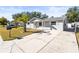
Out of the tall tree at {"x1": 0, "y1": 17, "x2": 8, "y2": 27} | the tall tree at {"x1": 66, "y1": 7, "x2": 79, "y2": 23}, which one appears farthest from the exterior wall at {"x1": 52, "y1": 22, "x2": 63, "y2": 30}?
the tall tree at {"x1": 0, "y1": 17, "x2": 8, "y2": 27}

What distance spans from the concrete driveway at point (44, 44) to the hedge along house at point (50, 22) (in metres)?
0.12

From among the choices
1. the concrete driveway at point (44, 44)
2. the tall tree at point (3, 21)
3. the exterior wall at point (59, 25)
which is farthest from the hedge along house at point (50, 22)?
the tall tree at point (3, 21)

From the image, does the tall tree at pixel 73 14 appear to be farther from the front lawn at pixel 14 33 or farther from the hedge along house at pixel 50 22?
the front lawn at pixel 14 33

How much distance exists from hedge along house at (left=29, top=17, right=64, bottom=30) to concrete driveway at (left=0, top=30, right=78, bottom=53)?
0.12 meters

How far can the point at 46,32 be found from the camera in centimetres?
451

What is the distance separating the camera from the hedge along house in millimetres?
4484

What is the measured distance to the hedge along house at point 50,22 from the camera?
177 inches

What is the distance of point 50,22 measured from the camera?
14.8ft

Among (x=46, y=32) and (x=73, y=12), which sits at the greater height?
(x=73, y=12)

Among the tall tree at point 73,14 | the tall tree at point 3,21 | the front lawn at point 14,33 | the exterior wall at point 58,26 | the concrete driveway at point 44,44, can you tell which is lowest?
the concrete driveway at point 44,44

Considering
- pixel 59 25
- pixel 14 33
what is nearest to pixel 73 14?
pixel 59 25
